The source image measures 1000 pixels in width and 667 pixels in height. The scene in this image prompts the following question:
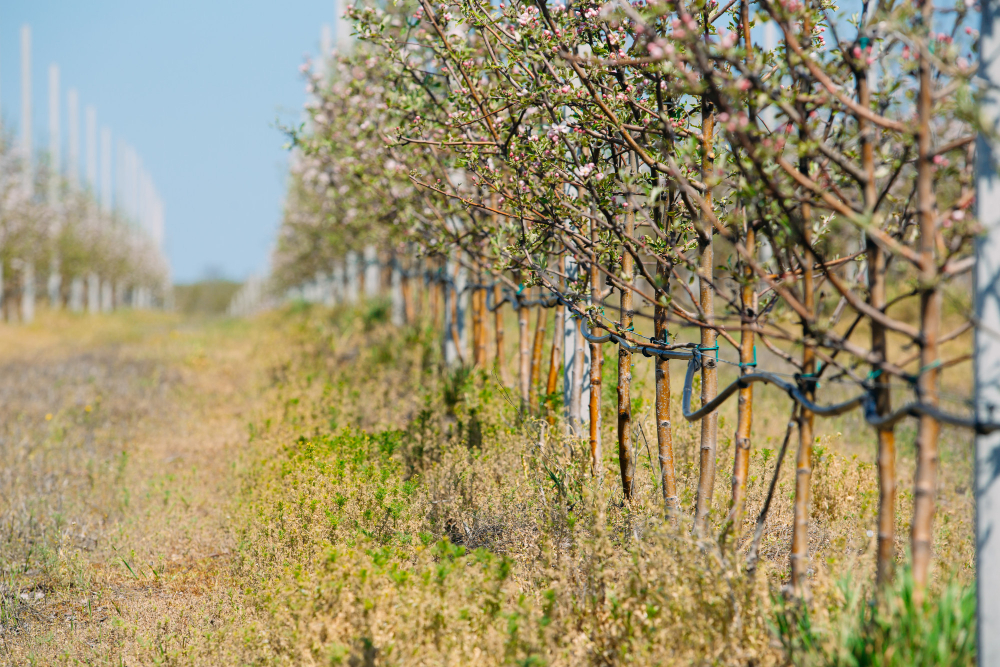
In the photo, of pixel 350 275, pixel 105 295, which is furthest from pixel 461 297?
pixel 105 295

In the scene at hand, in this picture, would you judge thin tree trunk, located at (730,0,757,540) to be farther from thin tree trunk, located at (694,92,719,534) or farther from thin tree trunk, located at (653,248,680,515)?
thin tree trunk, located at (653,248,680,515)

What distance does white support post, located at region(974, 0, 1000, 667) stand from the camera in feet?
7.33

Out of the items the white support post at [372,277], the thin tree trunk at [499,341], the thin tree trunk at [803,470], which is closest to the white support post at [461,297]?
the thin tree trunk at [499,341]

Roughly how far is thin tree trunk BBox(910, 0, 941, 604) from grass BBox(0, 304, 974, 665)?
6.3 inches

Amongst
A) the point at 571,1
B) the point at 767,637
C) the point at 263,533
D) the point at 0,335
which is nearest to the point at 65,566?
the point at 263,533

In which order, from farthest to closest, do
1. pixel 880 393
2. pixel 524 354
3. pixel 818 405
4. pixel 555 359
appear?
pixel 524 354
pixel 555 359
pixel 818 405
pixel 880 393

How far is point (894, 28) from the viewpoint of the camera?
2131 millimetres

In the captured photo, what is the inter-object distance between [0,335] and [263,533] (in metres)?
21.8

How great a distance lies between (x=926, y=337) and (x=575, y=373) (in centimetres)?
300

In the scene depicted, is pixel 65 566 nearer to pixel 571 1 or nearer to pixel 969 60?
pixel 571 1

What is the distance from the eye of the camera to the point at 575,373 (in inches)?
204

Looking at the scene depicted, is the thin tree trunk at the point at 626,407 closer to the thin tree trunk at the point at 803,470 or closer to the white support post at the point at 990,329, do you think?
the thin tree trunk at the point at 803,470

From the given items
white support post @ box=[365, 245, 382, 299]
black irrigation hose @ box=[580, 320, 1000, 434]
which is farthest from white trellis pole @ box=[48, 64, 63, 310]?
black irrigation hose @ box=[580, 320, 1000, 434]

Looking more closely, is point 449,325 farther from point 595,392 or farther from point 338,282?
point 338,282
